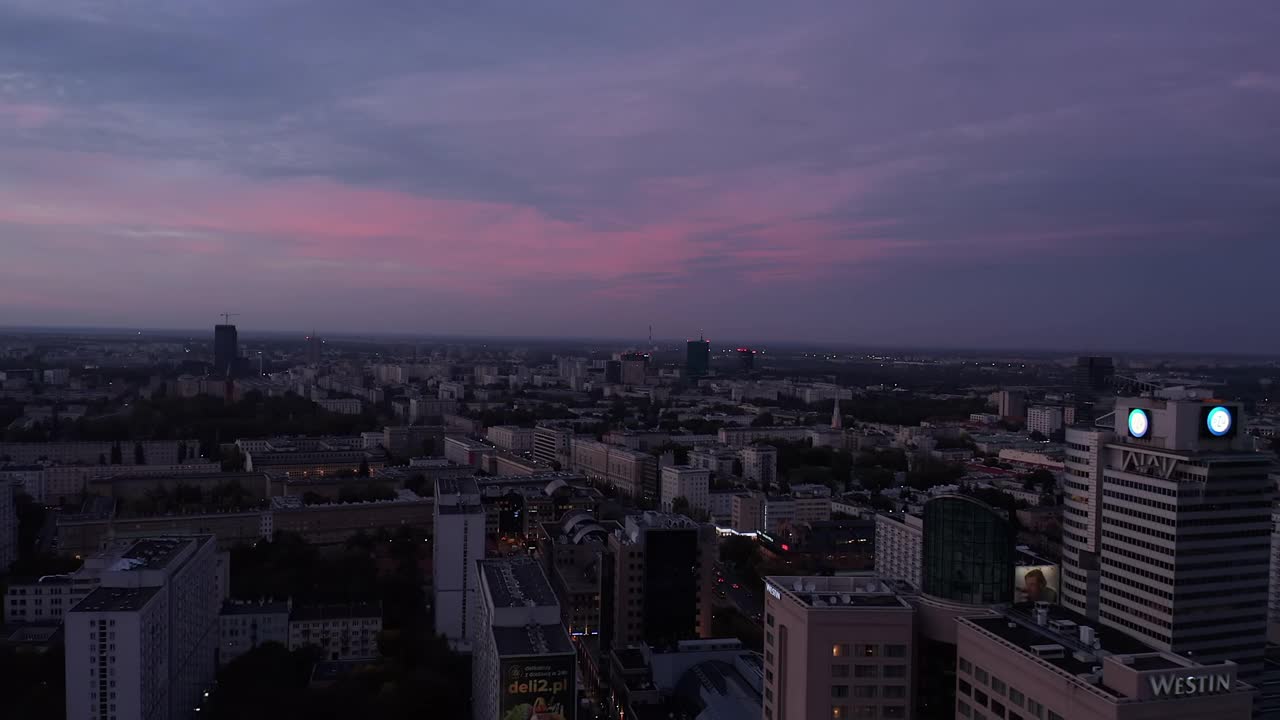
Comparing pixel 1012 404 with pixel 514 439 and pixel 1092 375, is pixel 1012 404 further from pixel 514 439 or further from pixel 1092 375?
pixel 514 439

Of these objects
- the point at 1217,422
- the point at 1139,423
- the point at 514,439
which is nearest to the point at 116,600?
the point at 1139,423

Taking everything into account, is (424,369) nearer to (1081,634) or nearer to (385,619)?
(385,619)

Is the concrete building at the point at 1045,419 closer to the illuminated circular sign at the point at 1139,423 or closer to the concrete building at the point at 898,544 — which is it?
the concrete building at the point at 898,544

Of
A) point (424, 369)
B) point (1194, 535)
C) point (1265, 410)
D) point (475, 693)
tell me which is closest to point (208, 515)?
point (475, 693)

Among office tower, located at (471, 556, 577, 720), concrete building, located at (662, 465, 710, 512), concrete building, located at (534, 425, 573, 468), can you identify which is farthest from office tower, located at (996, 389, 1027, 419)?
office tower, located at (471, 556, 577, 720)

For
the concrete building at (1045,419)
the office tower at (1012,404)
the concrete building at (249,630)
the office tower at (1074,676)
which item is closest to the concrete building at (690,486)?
the concrete building at (249,630)

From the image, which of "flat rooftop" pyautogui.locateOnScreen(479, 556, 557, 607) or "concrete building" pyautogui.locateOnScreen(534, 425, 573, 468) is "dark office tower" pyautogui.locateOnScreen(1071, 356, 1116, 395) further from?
"flat rooftop" pyautogui.locateOnScreen(479, 556, 557, 607)

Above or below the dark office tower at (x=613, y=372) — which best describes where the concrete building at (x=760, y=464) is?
below
